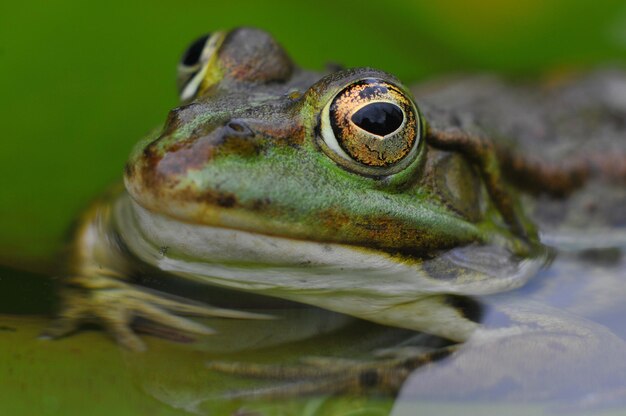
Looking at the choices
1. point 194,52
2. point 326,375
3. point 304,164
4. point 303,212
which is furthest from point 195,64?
point 326,375

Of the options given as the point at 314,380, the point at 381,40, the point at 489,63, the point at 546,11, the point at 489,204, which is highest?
the point at 546,11

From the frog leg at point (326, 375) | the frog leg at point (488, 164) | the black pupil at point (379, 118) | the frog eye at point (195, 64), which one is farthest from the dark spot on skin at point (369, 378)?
the frog eye at point (195, 64)

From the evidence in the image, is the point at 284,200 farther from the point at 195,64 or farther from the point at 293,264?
the point at 195,64

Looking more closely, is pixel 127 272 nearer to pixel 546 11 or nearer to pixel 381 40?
pixel 381 40

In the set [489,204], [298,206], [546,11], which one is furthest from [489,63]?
[298,206]

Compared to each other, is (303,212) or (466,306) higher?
(466,306)

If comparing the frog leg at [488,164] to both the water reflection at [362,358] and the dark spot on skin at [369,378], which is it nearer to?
the water reflection at [362,358]
